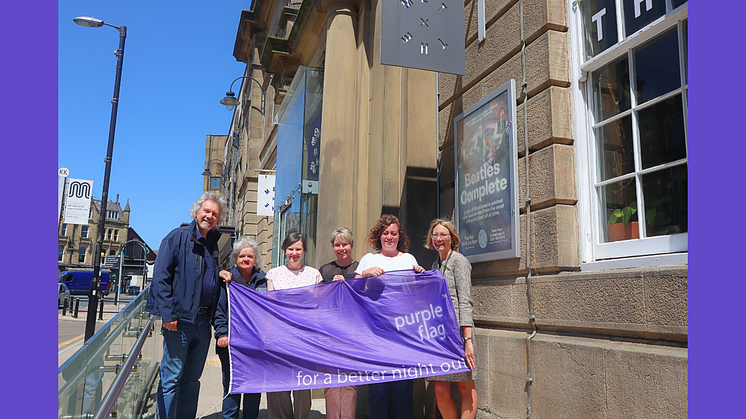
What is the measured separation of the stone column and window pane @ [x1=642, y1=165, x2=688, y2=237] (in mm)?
4925

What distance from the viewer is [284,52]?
44.3 ft

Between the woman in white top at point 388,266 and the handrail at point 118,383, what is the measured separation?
2000 millimetres

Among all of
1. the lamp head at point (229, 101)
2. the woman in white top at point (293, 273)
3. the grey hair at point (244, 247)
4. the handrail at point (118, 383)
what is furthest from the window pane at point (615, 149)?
the lamp head at point (229, 101)

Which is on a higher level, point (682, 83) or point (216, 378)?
point (682, 83)

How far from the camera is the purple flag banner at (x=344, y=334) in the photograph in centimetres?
453

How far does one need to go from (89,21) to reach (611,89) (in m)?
15.8

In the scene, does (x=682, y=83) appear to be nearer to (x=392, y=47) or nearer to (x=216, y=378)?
(x=392, y=47)

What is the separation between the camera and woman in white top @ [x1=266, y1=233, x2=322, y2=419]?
5080 millimetres

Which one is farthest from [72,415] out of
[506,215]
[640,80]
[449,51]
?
[449,51]

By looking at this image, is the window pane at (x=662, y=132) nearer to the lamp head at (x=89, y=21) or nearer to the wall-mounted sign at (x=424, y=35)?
the wall-mounted sign at (x=424, y=35)

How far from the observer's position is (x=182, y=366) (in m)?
4.70

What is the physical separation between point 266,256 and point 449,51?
16.2 meters

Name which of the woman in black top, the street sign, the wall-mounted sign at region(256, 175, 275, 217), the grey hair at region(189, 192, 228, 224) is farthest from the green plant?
the street sign

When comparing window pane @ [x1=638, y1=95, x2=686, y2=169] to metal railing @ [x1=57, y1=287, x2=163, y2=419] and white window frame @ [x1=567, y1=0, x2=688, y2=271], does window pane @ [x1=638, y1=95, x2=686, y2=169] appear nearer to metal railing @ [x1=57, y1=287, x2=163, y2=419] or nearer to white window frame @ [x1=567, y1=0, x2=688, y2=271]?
white window frame @ [x1=567, y1=0, x2=688, y2=271]
